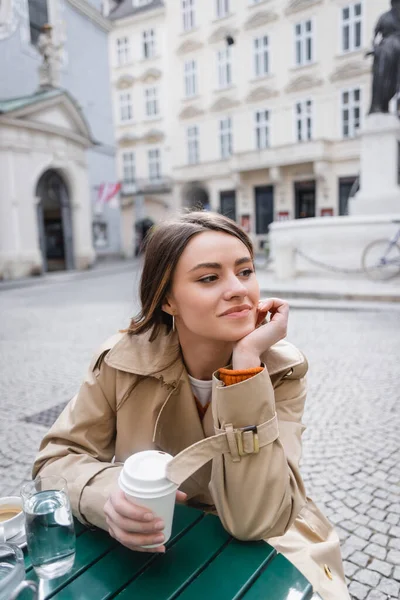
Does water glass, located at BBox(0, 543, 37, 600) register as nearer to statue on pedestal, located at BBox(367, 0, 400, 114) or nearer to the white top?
the white top

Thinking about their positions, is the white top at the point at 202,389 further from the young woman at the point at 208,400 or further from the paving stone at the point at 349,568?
the paving stone at the point at 349,568

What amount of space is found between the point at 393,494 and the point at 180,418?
1638 millimetres

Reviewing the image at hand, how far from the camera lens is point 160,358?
1.35 meters

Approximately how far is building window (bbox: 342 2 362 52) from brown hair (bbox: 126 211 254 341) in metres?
23.9

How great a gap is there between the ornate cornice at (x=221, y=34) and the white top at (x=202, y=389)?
27.0 meters

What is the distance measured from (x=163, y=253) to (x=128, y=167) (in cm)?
3162

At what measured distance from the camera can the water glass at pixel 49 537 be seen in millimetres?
941

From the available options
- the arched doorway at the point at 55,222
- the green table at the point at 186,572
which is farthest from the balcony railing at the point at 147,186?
the green table at the point at 186,572

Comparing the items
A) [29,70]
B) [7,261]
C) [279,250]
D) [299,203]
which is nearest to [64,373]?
[279,250]

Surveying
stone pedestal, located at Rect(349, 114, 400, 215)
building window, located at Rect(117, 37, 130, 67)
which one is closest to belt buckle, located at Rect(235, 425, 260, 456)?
stone pedestal, located at Rect(349, 114, 400, 215)

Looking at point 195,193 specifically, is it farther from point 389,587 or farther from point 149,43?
point 389,587

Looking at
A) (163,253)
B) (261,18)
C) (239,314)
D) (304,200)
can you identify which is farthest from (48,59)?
(239,314)

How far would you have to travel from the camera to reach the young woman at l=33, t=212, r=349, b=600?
1075 mm

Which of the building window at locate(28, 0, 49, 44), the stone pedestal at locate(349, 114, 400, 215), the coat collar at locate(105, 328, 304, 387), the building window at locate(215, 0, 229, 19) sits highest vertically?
the building window at locate(215, 0, 229, 19)
